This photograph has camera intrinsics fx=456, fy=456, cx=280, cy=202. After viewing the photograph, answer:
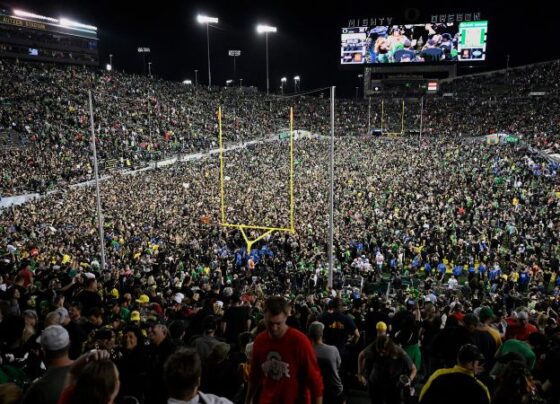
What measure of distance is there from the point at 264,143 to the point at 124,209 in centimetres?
2276

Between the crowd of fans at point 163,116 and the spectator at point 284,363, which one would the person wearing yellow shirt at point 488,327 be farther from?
the crowd of fans at point 163,116

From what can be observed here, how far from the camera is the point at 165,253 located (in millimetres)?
13578

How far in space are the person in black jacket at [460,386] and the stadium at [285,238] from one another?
0.01 m

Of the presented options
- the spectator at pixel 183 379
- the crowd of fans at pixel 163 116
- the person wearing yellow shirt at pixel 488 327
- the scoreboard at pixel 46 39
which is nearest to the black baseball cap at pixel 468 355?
the spectator at pixel 183 379

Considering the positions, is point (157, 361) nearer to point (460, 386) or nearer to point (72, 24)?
point (460, 386)

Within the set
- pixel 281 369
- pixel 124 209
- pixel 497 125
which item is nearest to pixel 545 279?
pixel 281 369

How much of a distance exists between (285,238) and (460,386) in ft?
41.1

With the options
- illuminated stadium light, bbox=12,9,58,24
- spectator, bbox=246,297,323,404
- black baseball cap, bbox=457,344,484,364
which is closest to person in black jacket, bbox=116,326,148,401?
spectator, bbox=246,297,323,404

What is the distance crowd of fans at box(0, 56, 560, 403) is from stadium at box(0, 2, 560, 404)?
0.03 m

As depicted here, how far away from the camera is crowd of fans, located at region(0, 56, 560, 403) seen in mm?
2934

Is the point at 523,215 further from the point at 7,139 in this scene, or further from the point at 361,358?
the point at 7,139

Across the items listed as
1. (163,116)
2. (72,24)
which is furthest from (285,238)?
(72,24)

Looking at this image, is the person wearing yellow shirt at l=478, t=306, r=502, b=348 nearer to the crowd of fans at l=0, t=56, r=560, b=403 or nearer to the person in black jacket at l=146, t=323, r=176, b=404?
the crowd of fans at l=0, t=56, r=560, b=403

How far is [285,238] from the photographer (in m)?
15.3
